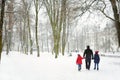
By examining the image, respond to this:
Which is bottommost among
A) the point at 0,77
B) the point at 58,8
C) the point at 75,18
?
the point at 0,77

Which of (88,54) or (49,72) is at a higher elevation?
(88,54)

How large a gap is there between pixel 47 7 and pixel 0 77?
67.6 ft

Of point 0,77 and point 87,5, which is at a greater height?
point 87,5

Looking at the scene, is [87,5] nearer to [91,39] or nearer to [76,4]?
[76,4]

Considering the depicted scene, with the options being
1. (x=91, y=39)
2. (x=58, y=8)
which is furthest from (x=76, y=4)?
(x=91, y=39)

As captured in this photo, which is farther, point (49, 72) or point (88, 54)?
point (88, 54)

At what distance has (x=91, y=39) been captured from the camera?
15150cm

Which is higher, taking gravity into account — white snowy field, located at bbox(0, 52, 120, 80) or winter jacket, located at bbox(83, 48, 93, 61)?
winter jacket, located at bbox(83, 48, 93, 61)

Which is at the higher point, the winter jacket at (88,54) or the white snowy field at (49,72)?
the winter jacket at (88,54)

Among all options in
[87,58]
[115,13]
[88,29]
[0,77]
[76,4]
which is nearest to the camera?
[0,77]

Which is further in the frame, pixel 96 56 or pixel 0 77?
pixel 96 56

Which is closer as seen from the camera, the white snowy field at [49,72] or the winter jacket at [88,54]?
the white snowy field at [49,72]

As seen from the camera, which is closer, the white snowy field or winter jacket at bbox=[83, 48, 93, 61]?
the white snowy field

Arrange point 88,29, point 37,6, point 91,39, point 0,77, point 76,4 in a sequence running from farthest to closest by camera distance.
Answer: point 91,39
point 88,29
point 37,6
point 76,4
point 0,77
